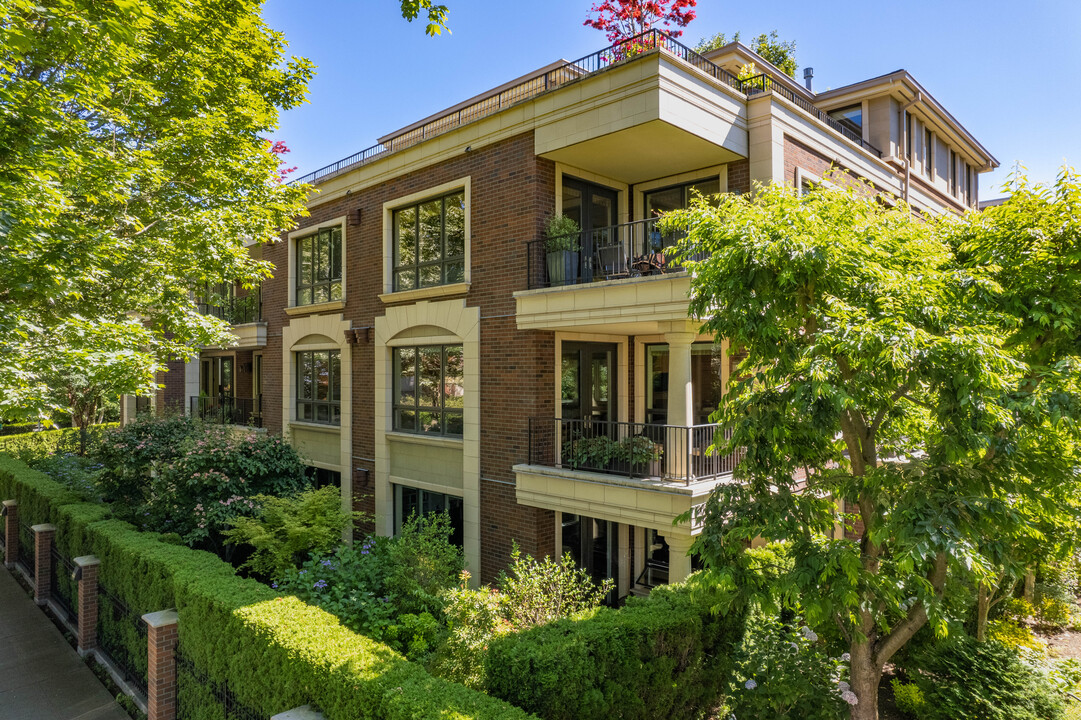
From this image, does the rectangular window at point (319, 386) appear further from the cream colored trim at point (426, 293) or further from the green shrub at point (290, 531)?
the green shrub at point (290, 531)

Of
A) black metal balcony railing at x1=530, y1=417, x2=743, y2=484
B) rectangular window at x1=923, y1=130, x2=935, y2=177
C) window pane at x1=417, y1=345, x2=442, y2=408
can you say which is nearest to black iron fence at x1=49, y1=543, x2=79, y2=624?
window pane at x1=417, y1=345, x2=442, y2=408

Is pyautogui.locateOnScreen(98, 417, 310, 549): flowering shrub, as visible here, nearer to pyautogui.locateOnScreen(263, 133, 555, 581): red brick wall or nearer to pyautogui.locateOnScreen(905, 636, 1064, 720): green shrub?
pyautogui.locateOnScreen(263, 133, 555, 581): red brick wall

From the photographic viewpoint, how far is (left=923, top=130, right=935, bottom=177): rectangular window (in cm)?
1806

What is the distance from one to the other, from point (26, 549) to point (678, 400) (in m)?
16.6

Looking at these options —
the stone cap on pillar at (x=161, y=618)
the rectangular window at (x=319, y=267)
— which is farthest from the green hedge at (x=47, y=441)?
the stone cap on pillar at (x=161, y=618)

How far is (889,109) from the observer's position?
52.7 ft

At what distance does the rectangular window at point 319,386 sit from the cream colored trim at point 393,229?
2983 mm

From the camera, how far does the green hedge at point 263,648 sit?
18.2 ft

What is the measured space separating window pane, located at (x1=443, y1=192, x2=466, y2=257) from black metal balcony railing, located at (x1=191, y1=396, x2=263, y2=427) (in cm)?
994

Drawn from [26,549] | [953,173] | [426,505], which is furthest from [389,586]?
[953,173]

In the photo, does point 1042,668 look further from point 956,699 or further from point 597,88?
point 597,88

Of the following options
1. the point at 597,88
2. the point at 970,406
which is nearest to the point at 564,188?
the point at 597,88

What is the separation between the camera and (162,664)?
844 cm

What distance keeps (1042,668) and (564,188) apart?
1027 centimetres
